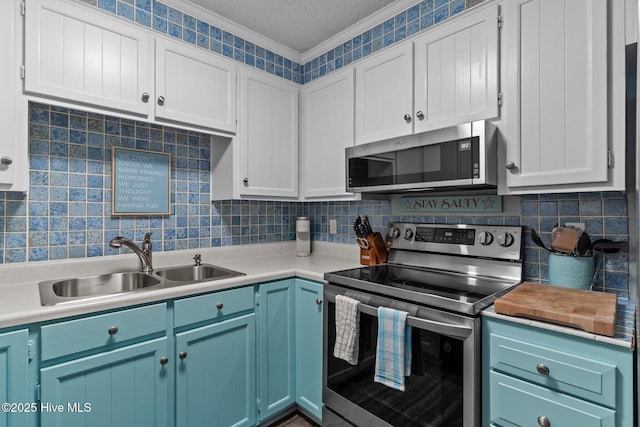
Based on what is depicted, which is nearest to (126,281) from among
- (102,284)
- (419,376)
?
(102,284)

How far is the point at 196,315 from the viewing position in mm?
1535

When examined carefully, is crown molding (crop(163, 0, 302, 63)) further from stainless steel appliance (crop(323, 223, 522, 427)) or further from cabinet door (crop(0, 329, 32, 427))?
cabinet door (crop(0, 329, 32, 427))

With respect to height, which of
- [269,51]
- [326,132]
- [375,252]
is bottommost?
[375,252]

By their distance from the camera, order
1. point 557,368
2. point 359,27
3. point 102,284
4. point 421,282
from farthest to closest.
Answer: point 359,27 → point 102,284 → point 421,282 → point 557,368

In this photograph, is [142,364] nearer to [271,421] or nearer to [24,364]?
[24,364]

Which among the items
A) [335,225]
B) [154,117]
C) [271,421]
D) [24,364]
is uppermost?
[154,117]

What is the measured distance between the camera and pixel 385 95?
74.0 inches

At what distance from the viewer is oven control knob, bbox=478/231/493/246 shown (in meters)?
1.67

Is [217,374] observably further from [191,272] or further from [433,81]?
[433,81]

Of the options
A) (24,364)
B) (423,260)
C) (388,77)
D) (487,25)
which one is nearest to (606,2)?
(487,25)

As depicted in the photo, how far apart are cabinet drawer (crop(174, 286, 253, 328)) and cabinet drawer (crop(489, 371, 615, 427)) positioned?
45.6 inches

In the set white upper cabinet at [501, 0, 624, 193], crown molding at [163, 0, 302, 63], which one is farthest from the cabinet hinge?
white upper cabinet at [501, 0, 624, 193]

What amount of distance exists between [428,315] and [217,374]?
107 cm

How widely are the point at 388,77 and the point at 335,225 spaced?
1133 mm
